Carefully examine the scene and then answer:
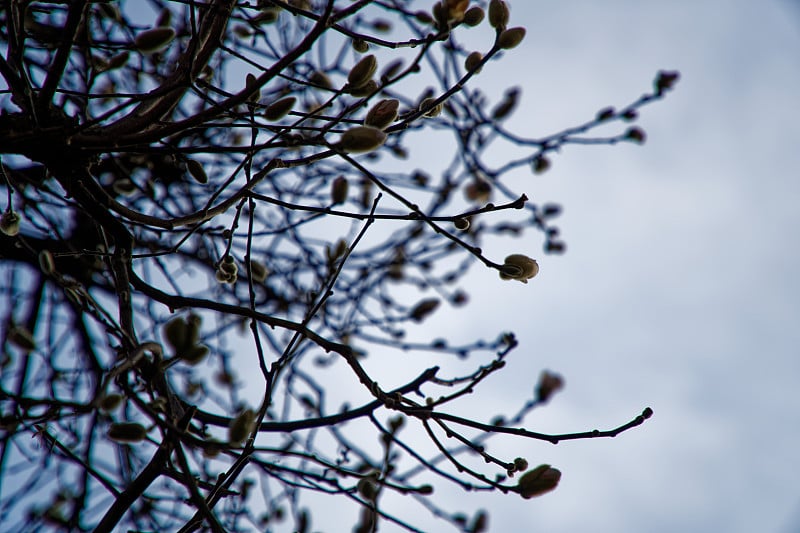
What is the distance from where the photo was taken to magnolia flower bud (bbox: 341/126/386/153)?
1320 millimetres

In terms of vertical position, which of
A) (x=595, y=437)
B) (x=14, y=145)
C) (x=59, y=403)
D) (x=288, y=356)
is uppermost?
(x=14, y=145)

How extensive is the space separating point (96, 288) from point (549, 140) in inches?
101

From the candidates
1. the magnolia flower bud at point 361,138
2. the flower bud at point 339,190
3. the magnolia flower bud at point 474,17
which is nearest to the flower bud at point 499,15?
the magnolia flower bud at point 474,17

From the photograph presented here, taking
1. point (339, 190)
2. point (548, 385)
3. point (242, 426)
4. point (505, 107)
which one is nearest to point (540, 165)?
point (505, 107)

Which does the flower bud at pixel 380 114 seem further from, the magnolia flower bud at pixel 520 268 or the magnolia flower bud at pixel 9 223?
the magnolia flower bud at pixel 9 223

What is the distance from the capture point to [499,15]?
5.13 ft

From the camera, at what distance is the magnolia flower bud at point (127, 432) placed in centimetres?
120

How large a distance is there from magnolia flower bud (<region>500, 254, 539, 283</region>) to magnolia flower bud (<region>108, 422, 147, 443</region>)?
0.95 m

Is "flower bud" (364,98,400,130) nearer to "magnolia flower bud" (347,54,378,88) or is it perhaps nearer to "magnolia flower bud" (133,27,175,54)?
"magnolia flower bud" (347,54,378,88)

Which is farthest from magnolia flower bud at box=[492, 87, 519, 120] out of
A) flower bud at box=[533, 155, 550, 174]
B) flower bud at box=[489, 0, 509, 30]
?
flower bud at box=[489, 0, 509, 30]

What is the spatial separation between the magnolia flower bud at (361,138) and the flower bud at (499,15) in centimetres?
51

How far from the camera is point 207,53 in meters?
1.32

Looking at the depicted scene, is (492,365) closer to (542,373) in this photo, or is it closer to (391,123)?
(542,373)

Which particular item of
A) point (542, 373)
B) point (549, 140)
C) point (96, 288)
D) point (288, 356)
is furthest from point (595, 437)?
point (96, 288)
